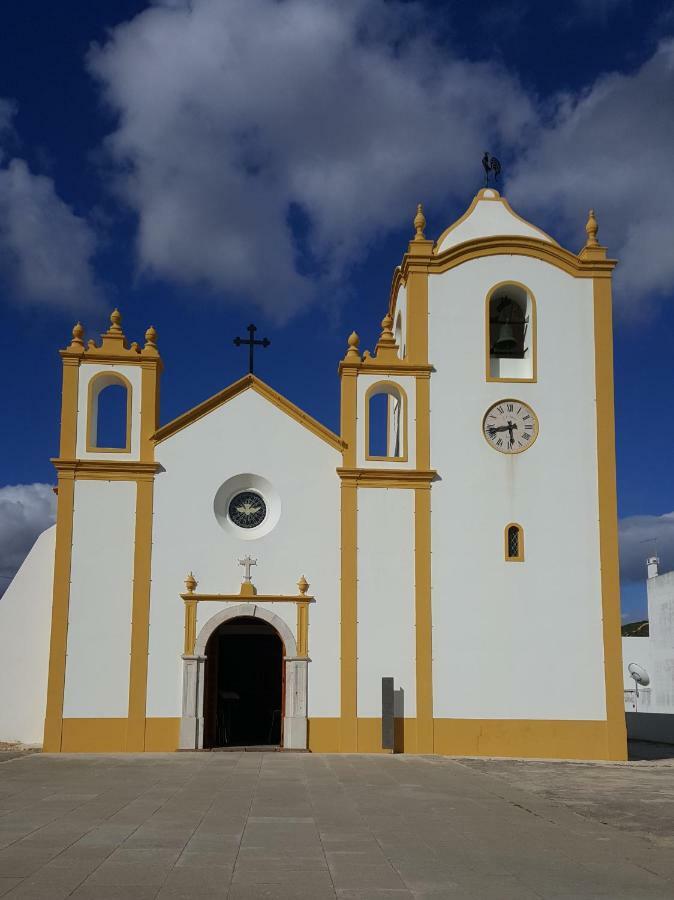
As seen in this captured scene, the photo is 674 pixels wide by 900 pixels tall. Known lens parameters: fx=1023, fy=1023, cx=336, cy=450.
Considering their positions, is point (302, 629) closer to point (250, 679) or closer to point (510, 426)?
point (250, 679)

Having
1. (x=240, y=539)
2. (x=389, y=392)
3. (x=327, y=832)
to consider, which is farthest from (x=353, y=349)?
(x=327, y=832)

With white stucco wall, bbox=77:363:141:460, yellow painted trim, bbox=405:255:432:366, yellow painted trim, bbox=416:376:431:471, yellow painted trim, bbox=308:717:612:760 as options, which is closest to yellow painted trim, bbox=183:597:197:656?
yellow painted trim, bbox=308:717:612:760

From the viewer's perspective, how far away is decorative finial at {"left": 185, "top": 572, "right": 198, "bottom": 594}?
1923 centimetres

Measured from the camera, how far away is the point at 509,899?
7.37 meters

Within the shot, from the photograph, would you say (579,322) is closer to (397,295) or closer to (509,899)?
(397,295)

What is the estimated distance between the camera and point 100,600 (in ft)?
62.7

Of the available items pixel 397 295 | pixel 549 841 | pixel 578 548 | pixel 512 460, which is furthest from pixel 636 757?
pixel 549 841

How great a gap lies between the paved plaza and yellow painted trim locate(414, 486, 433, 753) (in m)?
3.22

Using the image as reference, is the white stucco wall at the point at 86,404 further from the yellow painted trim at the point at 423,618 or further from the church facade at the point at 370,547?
the yellow painted trim at the point at 423,618

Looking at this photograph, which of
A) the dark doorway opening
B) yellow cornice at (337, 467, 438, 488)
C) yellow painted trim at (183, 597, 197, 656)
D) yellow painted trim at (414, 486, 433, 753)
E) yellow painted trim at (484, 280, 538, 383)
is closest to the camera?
yellow painted trim at (183, 597, 197, 656)

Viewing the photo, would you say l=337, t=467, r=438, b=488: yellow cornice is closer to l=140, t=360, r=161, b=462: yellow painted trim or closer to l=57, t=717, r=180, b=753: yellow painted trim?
l=140, t=360, r=161, b=462: yellow painted trim

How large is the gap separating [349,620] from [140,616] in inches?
154

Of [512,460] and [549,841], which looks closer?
[549,841]

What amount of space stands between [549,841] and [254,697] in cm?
1489
